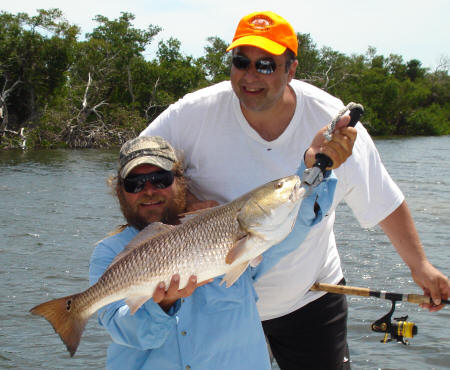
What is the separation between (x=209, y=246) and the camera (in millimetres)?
2580

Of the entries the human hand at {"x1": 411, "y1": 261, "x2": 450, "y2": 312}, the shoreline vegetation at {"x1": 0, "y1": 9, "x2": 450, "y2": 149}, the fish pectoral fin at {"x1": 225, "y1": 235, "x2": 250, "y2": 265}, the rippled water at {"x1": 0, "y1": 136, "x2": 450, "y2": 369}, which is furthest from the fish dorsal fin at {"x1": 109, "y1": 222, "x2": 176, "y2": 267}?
the shoreline vegetation at {"x1": 0, "y1": 9, "x2": 450, "y2": 149}

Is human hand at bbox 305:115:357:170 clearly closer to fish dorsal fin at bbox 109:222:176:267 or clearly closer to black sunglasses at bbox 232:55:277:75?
black sunglasses at bbox 232:55:277:75

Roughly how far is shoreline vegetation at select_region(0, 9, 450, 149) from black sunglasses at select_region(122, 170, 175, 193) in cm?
2702

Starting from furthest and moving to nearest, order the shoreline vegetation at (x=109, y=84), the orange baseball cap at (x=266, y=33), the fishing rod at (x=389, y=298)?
the shoreline vegetation at (x=109, y=84), the fishing rod at (x=389, y=298), the orange baseball cap at (x=266, y=33)

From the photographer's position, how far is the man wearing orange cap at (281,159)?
324cm

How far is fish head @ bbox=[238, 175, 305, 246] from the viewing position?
253cm

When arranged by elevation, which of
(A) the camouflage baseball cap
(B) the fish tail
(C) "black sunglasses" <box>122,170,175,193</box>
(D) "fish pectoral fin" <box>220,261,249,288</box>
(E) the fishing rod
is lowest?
(E) the fishing rod

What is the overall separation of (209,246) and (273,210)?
0.34 meters

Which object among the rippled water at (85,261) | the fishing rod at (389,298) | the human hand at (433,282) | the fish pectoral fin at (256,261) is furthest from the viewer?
the rippled water at (85,261)

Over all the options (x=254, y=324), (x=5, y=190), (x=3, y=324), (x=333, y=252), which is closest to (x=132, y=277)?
(x=254, y=324)

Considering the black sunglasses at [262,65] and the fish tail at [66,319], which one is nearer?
the fish tail at [66,319]

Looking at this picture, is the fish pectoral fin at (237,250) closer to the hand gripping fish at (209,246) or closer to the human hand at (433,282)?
the hand gripping fish at (209,246)

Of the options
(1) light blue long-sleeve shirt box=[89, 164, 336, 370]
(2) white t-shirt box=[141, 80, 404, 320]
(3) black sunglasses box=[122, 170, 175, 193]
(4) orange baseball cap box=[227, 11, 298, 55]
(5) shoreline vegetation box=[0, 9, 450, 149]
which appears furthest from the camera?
(5) shoreline vegetation box=[0, 9, 450, 149]

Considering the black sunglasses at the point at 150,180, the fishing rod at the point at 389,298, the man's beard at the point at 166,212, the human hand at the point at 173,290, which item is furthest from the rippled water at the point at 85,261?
the human hand at the point at 173,290
